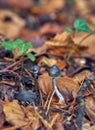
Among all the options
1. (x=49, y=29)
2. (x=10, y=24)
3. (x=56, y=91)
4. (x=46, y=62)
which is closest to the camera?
(x=56, y=91)

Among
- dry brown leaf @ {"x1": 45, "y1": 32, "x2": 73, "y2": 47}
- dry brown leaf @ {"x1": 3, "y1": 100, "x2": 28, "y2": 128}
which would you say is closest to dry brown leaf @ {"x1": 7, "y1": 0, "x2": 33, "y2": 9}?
dry brown leaf @ {"x1": 45, "y1": 32, "x2": 73, "y2": 47}

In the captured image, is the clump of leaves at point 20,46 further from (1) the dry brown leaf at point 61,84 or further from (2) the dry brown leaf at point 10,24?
(2) the dry brown leaf at point 10,24

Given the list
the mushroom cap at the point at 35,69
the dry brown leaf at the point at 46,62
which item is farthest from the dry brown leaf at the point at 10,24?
the mushroom cap at the point at 35,69

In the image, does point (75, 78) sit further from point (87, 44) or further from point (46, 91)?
point (87, 44)

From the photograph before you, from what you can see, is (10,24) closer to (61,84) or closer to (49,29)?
(49,29)

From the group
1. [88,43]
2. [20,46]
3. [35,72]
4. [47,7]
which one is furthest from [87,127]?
[47,7]

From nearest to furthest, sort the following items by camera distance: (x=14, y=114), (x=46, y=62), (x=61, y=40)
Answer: (x=14, y=114) → (x=46, y=62) → (x=61, y=40)
